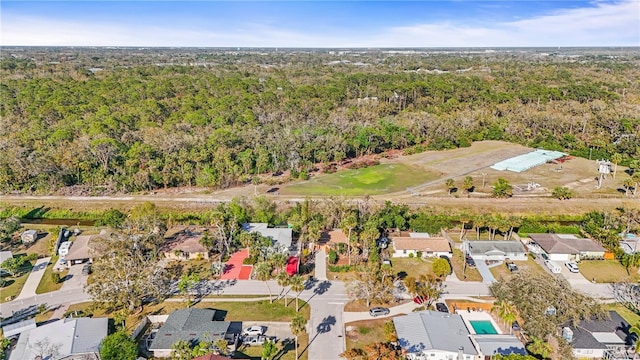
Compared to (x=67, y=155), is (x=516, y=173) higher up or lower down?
lower down

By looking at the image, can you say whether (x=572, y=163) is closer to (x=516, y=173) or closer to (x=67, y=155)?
(x=516, y=173)

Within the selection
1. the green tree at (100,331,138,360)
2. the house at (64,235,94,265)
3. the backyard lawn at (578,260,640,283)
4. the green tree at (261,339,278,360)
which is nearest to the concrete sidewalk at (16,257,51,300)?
the house at (64,235,94,265)

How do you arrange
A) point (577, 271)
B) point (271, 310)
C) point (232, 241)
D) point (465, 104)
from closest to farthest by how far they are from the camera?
point (271, 310) < point (577, 271) < point (232, 241) < point (465, 104)

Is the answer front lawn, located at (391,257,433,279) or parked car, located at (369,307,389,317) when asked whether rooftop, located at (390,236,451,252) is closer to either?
front lawn, located at (391,257,433,279)

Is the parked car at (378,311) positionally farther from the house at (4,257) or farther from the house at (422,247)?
the house at (4,257)

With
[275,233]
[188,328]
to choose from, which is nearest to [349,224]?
[275,233]

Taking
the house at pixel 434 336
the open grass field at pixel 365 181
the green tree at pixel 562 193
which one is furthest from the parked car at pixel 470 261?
the green tree at pixel 562 193

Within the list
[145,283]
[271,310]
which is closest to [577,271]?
[271,310]
